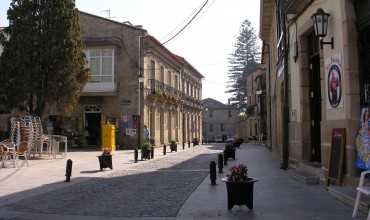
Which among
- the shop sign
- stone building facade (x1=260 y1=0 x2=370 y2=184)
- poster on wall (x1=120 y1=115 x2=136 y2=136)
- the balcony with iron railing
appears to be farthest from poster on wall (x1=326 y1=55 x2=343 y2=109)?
the balcony with iron railing

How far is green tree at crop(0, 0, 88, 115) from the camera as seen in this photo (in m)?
26.2

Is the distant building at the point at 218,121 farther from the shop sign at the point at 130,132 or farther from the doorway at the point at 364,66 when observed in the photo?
the doorway at the point at 364,66

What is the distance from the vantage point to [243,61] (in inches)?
3364

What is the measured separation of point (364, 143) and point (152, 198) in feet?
15.0

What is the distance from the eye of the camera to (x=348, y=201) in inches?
382

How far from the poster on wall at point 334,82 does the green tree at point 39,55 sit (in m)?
17.0

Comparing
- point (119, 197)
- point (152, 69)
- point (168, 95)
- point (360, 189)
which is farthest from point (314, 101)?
point (168, 95)

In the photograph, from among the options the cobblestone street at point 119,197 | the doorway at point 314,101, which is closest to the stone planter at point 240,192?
the cobblestone street at point 119,197

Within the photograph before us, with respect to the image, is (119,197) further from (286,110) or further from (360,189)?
(286,110)

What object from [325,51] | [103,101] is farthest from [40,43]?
[325,51]

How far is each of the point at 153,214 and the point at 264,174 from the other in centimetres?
757

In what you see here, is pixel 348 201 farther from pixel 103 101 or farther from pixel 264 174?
pixel 103 101

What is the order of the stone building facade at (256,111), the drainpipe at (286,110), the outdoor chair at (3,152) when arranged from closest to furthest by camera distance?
1. the drainpipe at (286,110)
2. the outdoor chair at (3,152)
3. the stone building facade at (256,111)

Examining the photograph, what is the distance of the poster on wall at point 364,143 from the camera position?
372 inches
